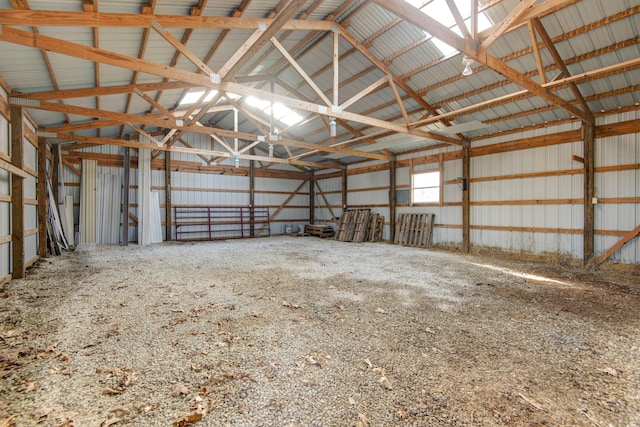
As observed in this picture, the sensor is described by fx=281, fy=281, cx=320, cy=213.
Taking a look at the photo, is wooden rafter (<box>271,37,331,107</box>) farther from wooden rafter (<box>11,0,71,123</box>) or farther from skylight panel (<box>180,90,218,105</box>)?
wooden rafter (<box>11,0,71,123</box>)

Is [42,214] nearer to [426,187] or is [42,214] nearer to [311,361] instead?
[311,361]

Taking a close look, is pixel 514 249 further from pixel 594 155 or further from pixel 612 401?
pixel 612 401

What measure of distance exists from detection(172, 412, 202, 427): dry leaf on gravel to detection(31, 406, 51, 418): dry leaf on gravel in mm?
891

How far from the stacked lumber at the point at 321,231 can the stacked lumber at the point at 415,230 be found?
3877 mm

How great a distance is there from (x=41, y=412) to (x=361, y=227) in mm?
11337

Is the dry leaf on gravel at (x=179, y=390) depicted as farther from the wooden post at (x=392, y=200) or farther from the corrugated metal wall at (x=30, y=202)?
the wooden post at (x=392, y=200)

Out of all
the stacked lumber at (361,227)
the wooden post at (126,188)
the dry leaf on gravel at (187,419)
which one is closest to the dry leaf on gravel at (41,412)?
the dry leaf on gravel at (187,419)

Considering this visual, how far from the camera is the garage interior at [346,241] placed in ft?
7.13

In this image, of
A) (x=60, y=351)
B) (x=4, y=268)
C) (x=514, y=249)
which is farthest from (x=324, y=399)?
(x=514, y=249)

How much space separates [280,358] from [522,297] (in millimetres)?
4036

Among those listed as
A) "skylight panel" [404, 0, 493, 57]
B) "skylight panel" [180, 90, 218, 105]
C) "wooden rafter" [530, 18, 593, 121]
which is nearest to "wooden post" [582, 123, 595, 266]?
"wooden rafter" [530, 18, 593, 121]

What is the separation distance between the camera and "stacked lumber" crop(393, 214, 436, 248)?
34.4 feet

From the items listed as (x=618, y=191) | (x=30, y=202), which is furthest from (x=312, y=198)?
(x=618, y=191)

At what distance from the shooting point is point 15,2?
3.28 metres
